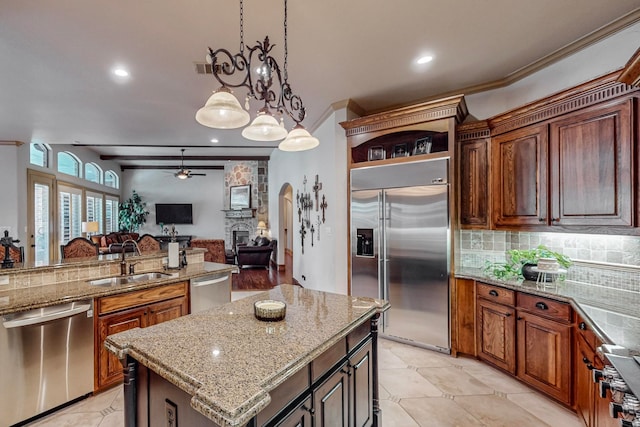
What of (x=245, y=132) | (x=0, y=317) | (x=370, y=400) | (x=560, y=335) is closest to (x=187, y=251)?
(x=0, y=317)

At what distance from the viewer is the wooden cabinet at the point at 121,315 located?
7.62 feet

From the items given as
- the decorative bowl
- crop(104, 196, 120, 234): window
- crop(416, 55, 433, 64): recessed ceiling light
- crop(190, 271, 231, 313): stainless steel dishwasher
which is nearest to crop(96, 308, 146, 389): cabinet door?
crop(190, 271, 231, 313): stainless steel dishwasher

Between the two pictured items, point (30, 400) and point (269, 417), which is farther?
point (30, 400)

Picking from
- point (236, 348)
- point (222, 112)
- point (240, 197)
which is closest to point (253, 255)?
point (240, 197)

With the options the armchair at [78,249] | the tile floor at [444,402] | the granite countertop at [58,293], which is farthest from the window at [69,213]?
the tile floor at [444,402]

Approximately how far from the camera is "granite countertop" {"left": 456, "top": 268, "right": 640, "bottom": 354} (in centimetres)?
142

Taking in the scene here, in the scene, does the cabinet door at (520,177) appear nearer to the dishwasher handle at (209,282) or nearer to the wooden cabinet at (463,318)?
the wooden cabinet at (463,318)

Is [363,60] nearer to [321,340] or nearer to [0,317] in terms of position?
[321,340]

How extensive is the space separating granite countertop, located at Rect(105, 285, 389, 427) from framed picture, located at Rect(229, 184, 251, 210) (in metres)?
8.54

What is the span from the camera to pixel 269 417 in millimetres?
1070

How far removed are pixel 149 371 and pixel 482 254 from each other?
3.35 meters

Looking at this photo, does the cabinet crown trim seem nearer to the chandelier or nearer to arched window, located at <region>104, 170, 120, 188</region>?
the chandelier

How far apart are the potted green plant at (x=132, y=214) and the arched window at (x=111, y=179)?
2.15ft

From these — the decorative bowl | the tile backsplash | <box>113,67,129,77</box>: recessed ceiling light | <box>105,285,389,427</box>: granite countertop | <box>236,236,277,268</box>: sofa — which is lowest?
<box>236,236,277,268</box>: sofa
